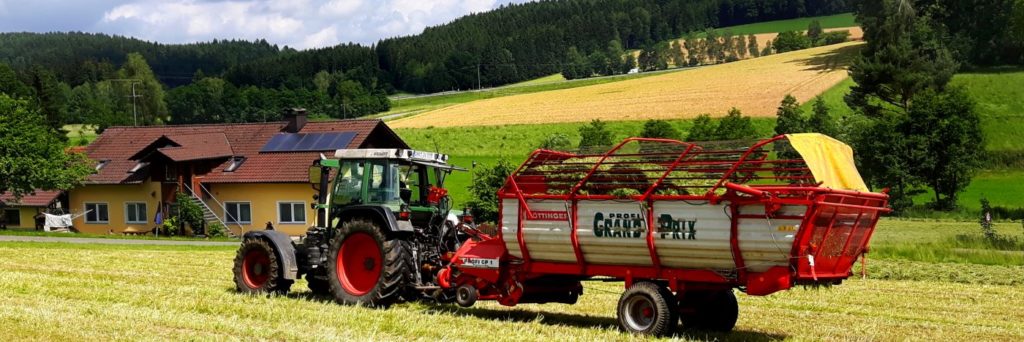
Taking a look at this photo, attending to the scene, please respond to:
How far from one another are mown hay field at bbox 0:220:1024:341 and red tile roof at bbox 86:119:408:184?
23.7 metres

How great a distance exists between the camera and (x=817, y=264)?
10.7 meters

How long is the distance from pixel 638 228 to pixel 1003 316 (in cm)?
619

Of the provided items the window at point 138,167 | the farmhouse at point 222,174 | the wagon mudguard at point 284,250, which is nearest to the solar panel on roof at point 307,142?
the farmhouse at point 222,174

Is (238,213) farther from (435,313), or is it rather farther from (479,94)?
(479,94)

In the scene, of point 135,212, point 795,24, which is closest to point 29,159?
point 135,212

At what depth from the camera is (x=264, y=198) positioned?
144 ft

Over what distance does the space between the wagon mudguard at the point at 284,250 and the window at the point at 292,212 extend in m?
27.5

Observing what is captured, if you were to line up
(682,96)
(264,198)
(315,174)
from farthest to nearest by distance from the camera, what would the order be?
(682,96) < (264,198) < (315,174)

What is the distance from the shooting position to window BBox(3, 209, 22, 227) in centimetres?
5025

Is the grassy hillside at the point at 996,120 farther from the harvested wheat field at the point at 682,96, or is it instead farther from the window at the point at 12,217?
the window at the point at 12,217

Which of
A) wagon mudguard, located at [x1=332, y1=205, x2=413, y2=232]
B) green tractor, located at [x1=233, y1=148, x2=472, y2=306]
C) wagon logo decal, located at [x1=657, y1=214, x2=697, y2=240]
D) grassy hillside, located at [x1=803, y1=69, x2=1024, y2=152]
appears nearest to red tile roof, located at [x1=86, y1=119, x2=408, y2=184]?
green tractor, located at [x1=233, y1=148, x2=472, y2=306]

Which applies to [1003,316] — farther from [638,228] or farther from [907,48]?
[907,48]

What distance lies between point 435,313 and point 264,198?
A: 32021mm

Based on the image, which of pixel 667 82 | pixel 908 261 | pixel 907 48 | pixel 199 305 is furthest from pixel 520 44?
pixel 199 305
